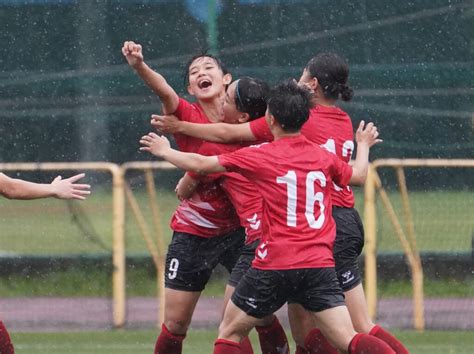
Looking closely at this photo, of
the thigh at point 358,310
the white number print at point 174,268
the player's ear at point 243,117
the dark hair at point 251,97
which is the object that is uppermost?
the dark hair at point 251,97

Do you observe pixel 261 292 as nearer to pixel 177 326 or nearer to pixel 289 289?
pixel 289 289

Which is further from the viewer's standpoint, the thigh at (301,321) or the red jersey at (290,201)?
the thigh at (301,321)

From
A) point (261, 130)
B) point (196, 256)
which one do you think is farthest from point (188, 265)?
point (261, 130)

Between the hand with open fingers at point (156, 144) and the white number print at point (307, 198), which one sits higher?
the hand with open fingers at point (156, 144)

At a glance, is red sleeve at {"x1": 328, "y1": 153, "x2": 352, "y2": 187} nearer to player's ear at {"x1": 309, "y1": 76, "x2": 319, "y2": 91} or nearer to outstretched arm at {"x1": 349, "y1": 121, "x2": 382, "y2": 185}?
outstretched arm at {"x1": 349, "y1": 121, "x2": 382, "y2": 185}

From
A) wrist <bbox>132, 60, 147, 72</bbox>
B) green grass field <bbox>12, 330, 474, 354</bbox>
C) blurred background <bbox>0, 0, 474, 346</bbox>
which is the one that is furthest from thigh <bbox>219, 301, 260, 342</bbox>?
blurred background <bbox>0, 0, 474, 346</bbox>

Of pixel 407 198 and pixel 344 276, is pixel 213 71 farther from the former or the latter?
pixel 407 198

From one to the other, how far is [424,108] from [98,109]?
9.73 feet

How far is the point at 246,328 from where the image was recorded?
6707mm

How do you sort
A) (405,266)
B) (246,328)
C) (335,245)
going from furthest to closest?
(405,266) → (335,245) → (246,328)

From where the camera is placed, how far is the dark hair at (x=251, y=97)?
723 cm

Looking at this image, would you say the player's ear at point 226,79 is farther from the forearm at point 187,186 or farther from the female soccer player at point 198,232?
the forearm at point 187,186

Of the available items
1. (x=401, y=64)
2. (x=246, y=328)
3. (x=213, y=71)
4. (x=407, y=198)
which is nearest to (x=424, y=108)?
(x=401, y=64)

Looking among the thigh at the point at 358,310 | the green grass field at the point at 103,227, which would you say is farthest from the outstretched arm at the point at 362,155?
the green grass field at the point at 103,227
